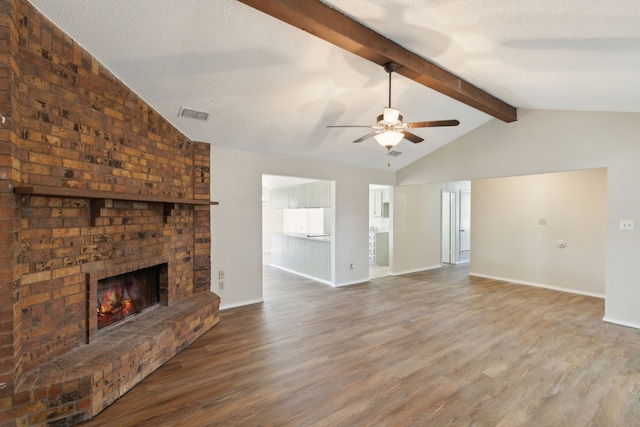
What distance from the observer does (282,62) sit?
276cm

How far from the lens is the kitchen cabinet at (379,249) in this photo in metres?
7.95

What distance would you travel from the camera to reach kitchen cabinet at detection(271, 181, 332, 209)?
621 centimetres

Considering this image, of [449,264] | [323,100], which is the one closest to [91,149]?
[323,100]

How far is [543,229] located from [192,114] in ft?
20.1

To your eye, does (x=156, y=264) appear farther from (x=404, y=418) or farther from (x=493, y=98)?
(x=493, y=98)

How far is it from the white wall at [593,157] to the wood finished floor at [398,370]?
550 millimetres

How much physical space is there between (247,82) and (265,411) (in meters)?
2.83

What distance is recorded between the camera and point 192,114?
11.2ft

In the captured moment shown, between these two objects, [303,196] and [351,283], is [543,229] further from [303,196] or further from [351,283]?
[303,196]

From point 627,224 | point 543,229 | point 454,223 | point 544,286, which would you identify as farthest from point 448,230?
point 627,224

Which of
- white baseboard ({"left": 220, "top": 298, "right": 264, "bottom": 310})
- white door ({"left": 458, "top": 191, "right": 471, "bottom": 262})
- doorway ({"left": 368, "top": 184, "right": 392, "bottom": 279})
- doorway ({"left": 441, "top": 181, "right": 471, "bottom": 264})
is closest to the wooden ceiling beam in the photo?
white baseboard ({"left": 220, "top": 298, "right": 264, "bottom": 310})

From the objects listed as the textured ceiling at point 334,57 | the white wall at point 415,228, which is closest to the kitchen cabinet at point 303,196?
the white wall at point 415,228

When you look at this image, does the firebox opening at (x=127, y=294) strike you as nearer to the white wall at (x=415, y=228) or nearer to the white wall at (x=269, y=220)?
the white wall at (x=415, y=228)

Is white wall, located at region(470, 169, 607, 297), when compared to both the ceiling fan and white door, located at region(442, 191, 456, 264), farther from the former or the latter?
the ceiling fan
